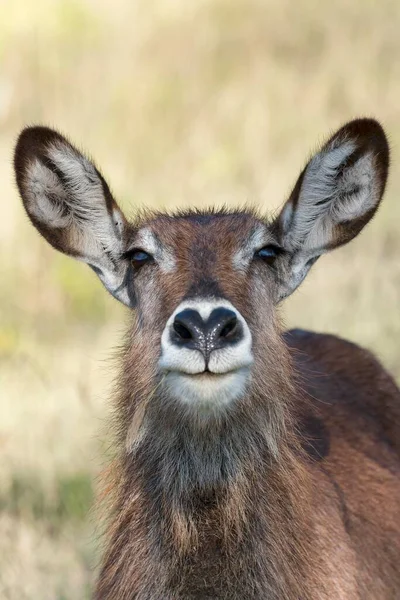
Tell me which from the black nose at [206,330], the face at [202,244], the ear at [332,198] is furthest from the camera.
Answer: the ear at [332,198]

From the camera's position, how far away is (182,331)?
17.0 feet

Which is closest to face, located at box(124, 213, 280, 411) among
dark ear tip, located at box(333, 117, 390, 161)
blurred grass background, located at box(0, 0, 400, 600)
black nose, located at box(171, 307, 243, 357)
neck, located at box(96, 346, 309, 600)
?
black nose, located at box(171, 307, 243, 357)

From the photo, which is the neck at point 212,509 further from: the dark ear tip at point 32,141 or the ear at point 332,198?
the dark ear tip at point 32,141

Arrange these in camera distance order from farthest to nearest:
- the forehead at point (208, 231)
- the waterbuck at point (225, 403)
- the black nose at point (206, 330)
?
the forehead at point (208, 231)
the waterbuck at point (225, 403)
the black nose at point (206, 330)

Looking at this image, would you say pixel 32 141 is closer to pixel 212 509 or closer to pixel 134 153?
pixel 212 509

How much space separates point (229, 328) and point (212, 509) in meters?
0.94

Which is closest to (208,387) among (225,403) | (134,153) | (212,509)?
(225,403)

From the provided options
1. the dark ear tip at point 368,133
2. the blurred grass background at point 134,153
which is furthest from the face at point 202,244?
the blurred grass background at point 134,153

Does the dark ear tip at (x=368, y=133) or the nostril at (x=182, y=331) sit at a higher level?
the dark ear tip at (x=368, y=133)

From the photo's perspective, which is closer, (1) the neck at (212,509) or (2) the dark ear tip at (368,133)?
(1) the neck at (212,509)

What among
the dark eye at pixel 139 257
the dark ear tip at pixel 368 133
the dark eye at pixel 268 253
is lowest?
the dark eye at pixel 139 257

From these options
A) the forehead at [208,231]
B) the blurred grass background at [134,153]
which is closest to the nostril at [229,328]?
the forehead at [208,231]

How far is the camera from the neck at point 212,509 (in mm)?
5629

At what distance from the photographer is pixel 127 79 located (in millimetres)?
15781
